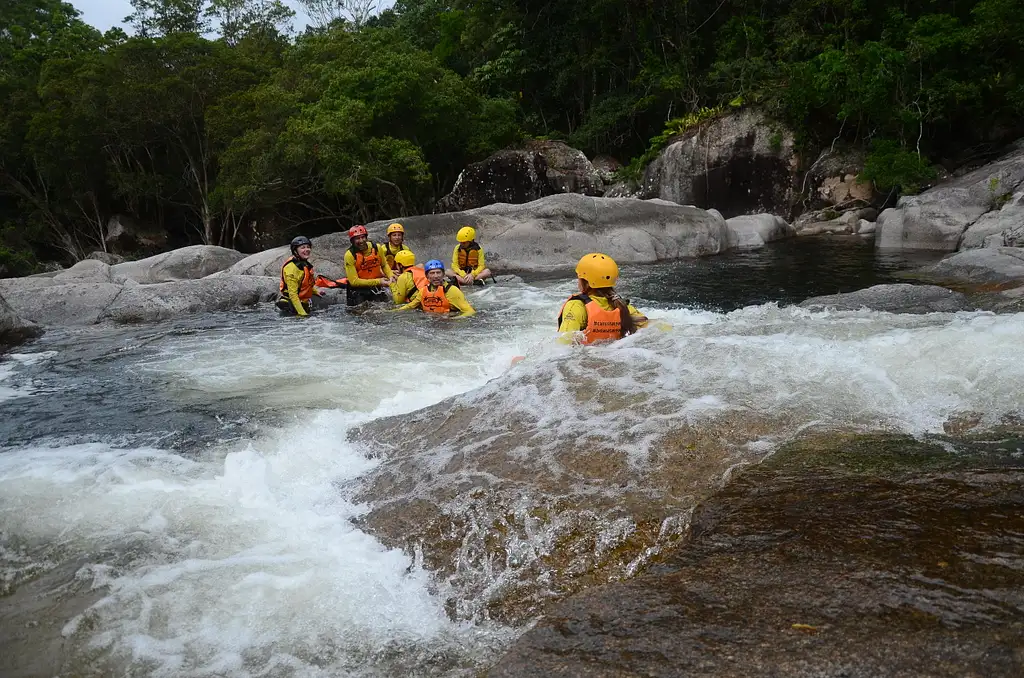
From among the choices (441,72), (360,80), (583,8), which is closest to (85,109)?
(360,80)

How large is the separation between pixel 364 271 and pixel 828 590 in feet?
33.8

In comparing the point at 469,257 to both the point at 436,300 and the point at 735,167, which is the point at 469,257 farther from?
the point at 735,167

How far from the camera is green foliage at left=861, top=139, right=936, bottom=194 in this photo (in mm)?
17250

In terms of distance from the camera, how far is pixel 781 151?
2009cm

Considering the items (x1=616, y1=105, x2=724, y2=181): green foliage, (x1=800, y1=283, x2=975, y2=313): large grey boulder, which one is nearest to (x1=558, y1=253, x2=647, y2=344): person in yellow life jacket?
(x1=800, y1=283, x2=975, y2=313): large grey boulder

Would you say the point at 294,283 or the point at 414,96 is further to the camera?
the point at 414,96

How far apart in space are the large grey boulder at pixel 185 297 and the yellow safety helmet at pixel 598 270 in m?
8.11

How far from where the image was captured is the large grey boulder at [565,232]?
15.4 metres

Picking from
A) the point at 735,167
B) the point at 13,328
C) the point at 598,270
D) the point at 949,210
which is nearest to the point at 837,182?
the point at 735,167

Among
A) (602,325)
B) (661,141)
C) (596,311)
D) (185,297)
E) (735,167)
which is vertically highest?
(661,141)

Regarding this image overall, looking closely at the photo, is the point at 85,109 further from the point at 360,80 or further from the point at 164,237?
the point at 360,80

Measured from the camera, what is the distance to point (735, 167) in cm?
2062

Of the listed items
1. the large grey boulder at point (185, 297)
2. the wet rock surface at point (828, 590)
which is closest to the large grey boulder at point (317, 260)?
the large grey boulder at point (185, 297)

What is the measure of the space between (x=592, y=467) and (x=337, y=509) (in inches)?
57.1
